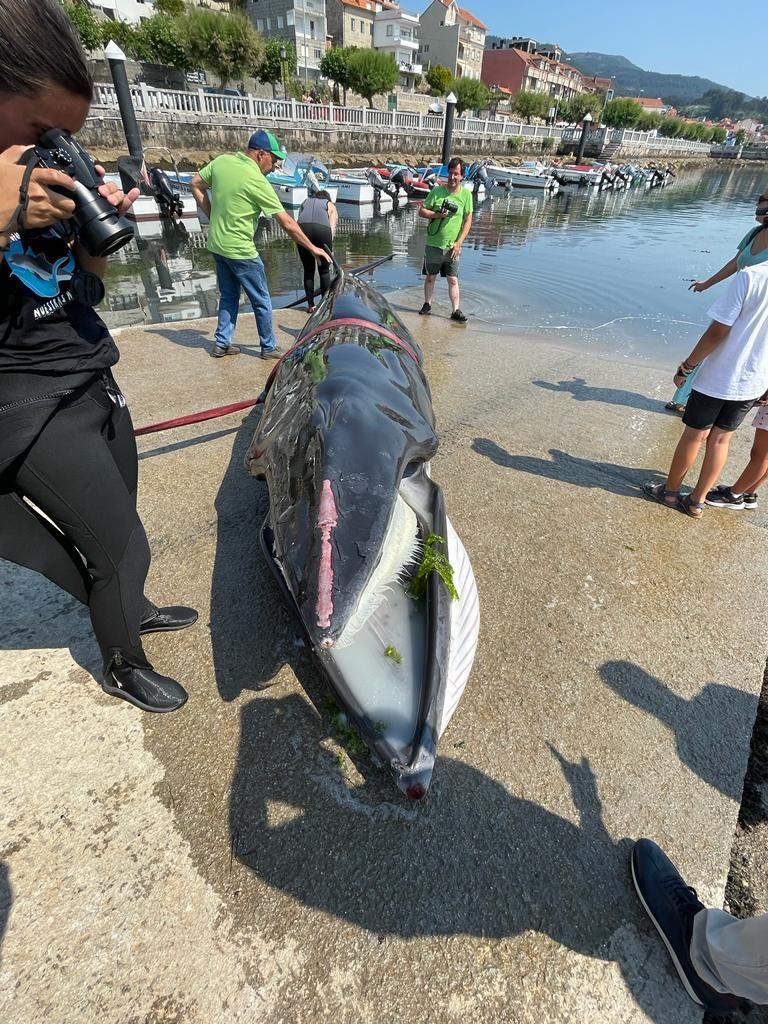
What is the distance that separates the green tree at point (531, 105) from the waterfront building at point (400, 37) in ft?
48.4

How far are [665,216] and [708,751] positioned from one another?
109ft

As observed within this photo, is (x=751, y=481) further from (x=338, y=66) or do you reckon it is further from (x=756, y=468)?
(x=338, y=66)

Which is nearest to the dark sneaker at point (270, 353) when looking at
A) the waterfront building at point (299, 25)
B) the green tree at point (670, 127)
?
the waterfront building at point (299, 25)

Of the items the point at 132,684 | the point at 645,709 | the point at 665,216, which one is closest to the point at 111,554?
the point at 132,684

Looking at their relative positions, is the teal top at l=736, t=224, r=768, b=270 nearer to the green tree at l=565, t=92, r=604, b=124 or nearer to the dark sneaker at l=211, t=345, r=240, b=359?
the dark sneaker at l=211, t=345, r=240, b=359

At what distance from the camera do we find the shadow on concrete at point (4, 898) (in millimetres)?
1625

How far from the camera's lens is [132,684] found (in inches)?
88.6

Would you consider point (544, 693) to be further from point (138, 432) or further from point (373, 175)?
point (373, 175)

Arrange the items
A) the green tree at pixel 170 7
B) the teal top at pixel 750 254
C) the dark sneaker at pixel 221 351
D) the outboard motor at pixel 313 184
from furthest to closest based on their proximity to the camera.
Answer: the green tree at pixel 170 7
the outboard motor at pixel 313 184
the dark sneaker at pixel 221 351
the teal top at pixel 750 254

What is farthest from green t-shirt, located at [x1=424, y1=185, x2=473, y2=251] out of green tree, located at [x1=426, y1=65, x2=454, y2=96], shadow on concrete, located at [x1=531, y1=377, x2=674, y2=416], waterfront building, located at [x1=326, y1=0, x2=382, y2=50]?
waterfront building, located at [x1=326, y1=0, x2=382, y2=50]

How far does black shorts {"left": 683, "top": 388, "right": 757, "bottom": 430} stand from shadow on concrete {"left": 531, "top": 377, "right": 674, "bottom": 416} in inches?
83.8

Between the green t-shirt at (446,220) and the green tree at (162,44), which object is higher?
the green tree at (162,44)

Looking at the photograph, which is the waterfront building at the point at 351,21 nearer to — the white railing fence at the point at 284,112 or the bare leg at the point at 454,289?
the white railing fence at the point at 284,112

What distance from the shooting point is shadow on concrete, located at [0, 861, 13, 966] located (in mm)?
1625
